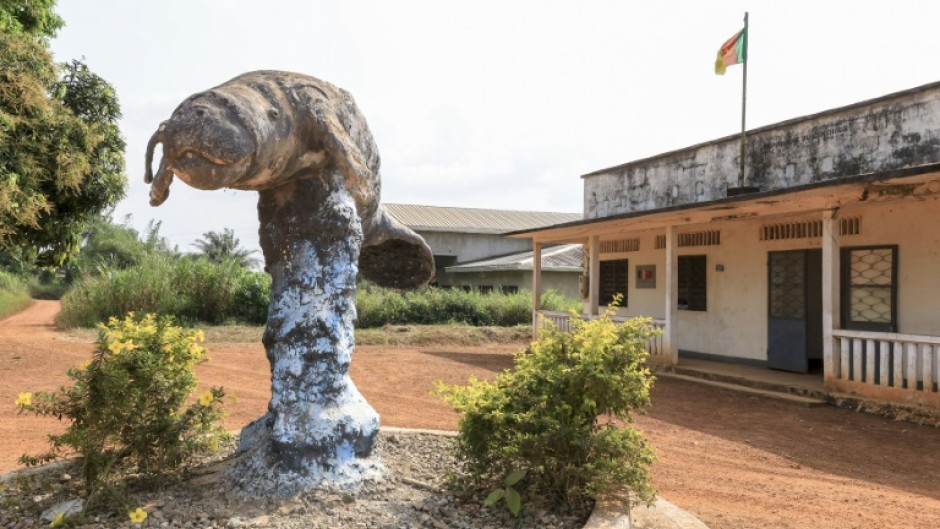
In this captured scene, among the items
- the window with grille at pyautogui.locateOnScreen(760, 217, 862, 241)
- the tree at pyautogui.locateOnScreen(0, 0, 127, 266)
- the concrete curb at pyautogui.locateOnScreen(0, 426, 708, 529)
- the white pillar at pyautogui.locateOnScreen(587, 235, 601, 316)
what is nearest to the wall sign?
the white pillar at pyautogui.locateOnScreen(587, 235, 601, 316)

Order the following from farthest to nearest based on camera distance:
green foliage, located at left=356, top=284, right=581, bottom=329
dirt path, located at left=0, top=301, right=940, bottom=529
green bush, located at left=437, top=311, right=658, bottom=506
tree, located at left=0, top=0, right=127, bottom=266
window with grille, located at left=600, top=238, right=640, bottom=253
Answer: green foliage, located at left=356, top=284, right=581, bottom=329 → window with grille, located at left=600, top=238, right=640, bottom=253 → tree, located at left=0, top=0, right=127, bottom=266 → dirt path, located at left=0, top=301, right=940, bottom=529 → green bush, located at left=437, top=311, right=658, bottom=506

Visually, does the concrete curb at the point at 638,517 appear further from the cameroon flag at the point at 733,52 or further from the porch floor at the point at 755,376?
the cameroon flag at the point at 733,52

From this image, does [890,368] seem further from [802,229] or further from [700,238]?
[700,238]

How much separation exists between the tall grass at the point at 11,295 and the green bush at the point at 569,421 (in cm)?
2638

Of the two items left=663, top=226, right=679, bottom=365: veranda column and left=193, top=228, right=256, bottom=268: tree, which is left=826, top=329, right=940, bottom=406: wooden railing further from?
left=193, top=228, right=256, bottom=268: tree

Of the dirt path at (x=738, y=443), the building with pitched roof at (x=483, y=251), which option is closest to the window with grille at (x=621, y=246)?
the dirt path at (x=738, y=443)

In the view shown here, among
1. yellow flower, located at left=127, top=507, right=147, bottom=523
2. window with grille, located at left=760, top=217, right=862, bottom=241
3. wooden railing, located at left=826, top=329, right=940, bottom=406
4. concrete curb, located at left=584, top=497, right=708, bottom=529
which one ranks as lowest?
concrete curb, located at left=584, top=497, right=708, bottom=529

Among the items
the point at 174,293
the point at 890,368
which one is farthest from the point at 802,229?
the point at 174,293

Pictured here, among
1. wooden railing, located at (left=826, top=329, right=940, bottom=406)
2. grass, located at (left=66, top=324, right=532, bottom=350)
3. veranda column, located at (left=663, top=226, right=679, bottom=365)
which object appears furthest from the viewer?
grass, located at (left=66, top=324, right=532, bottom=350)

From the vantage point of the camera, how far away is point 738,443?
6.86 metres

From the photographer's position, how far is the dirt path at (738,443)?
4547 mm

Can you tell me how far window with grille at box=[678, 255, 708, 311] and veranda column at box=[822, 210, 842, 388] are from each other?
3932mm

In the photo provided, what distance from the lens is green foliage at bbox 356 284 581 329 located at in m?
20.5

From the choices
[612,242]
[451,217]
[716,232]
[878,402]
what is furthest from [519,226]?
[878,402]
